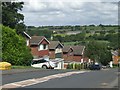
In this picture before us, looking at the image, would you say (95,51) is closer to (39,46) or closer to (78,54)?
(78,54)

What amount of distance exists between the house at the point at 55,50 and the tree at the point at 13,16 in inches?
1221

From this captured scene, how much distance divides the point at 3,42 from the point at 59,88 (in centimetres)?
2588

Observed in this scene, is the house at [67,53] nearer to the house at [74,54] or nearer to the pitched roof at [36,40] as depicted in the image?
the house at [74,54]

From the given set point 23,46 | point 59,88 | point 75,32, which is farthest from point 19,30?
point 75,32

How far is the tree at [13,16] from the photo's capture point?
172 feet

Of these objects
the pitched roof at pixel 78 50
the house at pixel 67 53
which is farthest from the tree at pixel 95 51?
the house at pixel 67 53

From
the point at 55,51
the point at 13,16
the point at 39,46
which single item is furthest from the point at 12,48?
the point at 55,51

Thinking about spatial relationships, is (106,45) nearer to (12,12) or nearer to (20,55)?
(12,12)

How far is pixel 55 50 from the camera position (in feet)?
283

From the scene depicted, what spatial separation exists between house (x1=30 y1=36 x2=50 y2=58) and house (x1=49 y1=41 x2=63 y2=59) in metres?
5.34

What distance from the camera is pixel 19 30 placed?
180 feet

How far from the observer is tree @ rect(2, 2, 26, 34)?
52531 mm

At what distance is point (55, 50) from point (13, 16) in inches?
1340

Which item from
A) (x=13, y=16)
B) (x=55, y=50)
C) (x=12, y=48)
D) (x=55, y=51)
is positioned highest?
(x=13, y=16)
